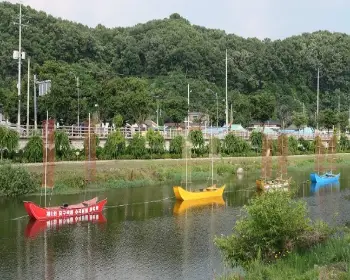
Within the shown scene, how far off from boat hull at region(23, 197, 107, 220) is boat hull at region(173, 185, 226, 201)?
730 centimetres

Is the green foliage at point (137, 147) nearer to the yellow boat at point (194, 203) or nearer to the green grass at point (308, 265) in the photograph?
the yellow boat at point (194, 203)

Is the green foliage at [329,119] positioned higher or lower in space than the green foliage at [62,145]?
higher

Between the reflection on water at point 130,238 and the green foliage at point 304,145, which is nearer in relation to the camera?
the reflection on water at point 130,238

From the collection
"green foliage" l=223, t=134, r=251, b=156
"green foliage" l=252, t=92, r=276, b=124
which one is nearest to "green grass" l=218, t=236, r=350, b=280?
"green foliage" l=223, t=134, r=251, b=156

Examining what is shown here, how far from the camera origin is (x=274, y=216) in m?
16.7

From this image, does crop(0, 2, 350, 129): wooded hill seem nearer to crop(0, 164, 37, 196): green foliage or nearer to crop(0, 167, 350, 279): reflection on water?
crop(0, 164, 37, 196): green foliage

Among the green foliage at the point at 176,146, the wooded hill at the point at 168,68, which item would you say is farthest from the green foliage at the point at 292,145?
the green foliage at the point at 176,146

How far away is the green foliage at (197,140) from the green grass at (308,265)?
139ft

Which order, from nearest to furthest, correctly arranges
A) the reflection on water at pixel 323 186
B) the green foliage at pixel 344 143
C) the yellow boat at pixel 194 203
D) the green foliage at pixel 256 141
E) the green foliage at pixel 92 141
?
1. the yellow boat at pixel 194 203
2. the reflection on water at pixel 323 186
3. the green foliage at pixel 92 141
4. the green foliage at pixel 256 141
5. the green foliage at pixel 344 143

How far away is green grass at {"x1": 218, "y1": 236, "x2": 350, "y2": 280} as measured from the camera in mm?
13914

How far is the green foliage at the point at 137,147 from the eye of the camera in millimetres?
53312

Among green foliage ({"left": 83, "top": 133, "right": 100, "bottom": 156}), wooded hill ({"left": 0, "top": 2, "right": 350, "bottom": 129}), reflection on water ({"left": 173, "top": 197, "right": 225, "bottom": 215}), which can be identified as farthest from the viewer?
wooded hill ({"left": 0, "top": 2, "right": 350, "bottom": 129})

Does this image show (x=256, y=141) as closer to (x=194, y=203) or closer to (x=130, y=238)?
(x=194, y=203)

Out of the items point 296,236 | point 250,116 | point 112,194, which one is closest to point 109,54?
point 250,116
